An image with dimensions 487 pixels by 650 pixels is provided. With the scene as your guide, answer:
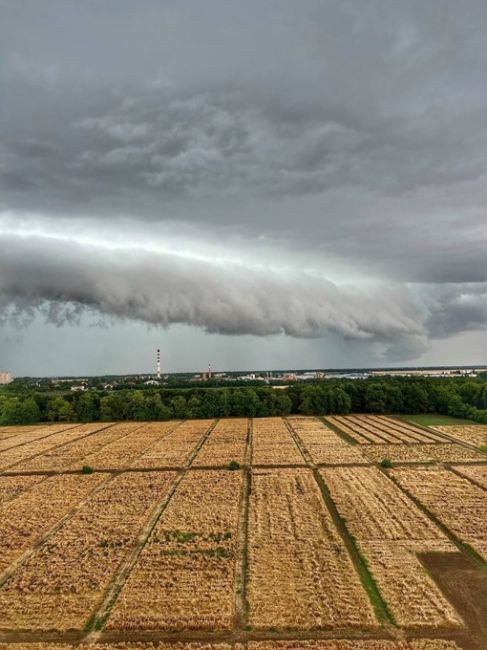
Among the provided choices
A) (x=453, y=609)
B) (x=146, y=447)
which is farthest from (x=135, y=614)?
(x=146, y=447)

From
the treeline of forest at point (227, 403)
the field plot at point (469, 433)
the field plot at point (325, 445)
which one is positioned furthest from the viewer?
the treeline of forest at point (227, 403)

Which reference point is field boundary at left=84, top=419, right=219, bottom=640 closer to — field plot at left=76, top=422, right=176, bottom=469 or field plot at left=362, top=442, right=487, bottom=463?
field plot at left=76, top=422, right=176, bottom=469

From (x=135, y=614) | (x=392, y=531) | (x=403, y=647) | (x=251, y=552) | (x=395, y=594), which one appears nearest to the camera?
(x=403, y=647)

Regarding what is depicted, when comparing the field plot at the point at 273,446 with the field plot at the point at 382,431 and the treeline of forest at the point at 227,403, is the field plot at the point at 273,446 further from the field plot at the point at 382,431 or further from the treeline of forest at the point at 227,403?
the treeline of forest at the point at 227,403

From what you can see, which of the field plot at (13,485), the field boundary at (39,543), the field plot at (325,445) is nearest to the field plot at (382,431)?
the field plot at (325,445)

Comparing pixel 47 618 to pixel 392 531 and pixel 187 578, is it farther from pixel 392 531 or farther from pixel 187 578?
pixel 392 531

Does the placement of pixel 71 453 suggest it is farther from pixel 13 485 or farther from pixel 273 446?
pixel 273 446
